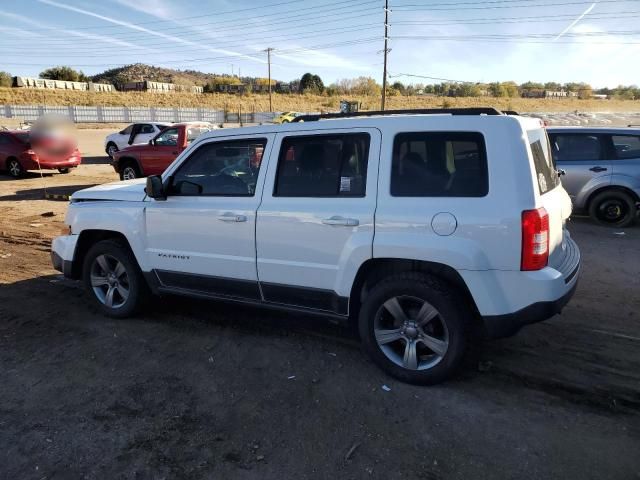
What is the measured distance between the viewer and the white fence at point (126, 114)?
49.8 metres

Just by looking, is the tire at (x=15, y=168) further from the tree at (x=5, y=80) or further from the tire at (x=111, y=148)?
the tree at (x=5, y=80)

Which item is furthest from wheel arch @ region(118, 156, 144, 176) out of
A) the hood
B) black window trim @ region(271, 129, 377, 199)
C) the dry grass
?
the dry grass

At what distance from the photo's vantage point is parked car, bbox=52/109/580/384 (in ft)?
10.4

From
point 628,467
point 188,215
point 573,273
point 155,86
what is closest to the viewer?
point 628,467

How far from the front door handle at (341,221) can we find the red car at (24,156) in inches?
604

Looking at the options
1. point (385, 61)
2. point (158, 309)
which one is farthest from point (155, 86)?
Result: point (158, 309)

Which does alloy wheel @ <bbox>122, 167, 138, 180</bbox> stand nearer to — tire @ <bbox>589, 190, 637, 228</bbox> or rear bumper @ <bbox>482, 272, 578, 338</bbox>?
tire @ <bbox>589, 190, 637, 228</bbox>

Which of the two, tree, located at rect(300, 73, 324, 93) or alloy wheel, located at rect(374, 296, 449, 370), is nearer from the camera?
alloy wheel, located at rect(374, 296, 449, 370)

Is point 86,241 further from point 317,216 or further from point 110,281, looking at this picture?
point 317,216

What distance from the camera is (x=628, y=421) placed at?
10.1 feet

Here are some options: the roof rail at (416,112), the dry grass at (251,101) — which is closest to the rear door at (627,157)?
the roof rail at (416,112)

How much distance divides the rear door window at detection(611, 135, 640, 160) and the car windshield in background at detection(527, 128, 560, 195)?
5.71m

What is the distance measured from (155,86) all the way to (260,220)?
360ft

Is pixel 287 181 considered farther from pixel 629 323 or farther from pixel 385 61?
pixel 385 61
